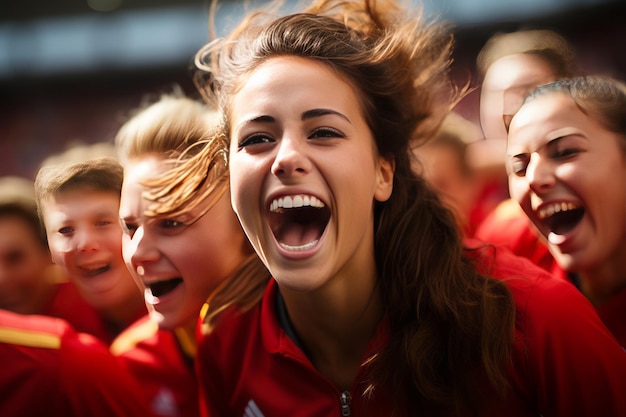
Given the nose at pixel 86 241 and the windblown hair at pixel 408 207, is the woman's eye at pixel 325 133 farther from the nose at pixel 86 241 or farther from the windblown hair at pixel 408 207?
the nose at pixel 86 241

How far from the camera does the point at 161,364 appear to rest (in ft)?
4.89

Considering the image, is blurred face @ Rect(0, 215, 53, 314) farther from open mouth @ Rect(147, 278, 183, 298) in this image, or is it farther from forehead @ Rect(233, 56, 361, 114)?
forehead @ Rect(233, 56, 361, 114)

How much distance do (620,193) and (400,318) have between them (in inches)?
20.3

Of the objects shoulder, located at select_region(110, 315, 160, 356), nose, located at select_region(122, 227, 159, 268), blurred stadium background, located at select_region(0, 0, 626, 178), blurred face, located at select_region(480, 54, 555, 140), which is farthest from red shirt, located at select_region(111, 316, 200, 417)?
blurred stadium background, located at select_region(0, 0, 626, 178)

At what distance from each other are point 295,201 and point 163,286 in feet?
1.35

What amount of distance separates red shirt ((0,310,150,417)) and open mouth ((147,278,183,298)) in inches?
7.0

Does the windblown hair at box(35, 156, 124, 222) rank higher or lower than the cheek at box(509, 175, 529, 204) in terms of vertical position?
higher

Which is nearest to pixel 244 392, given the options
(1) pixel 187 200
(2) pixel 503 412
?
(1) pixel 187 200

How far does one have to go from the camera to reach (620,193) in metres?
1.23

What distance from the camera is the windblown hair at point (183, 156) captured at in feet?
4.36

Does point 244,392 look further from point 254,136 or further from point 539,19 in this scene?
point 539,19

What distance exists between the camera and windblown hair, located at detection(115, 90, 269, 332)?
1328 mm

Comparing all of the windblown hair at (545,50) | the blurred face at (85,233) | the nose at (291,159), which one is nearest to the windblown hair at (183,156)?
the blurred face at (85,233)

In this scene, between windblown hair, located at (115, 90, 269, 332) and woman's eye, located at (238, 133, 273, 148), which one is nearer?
woman's eye, located at (238, 133, 273, 148)
